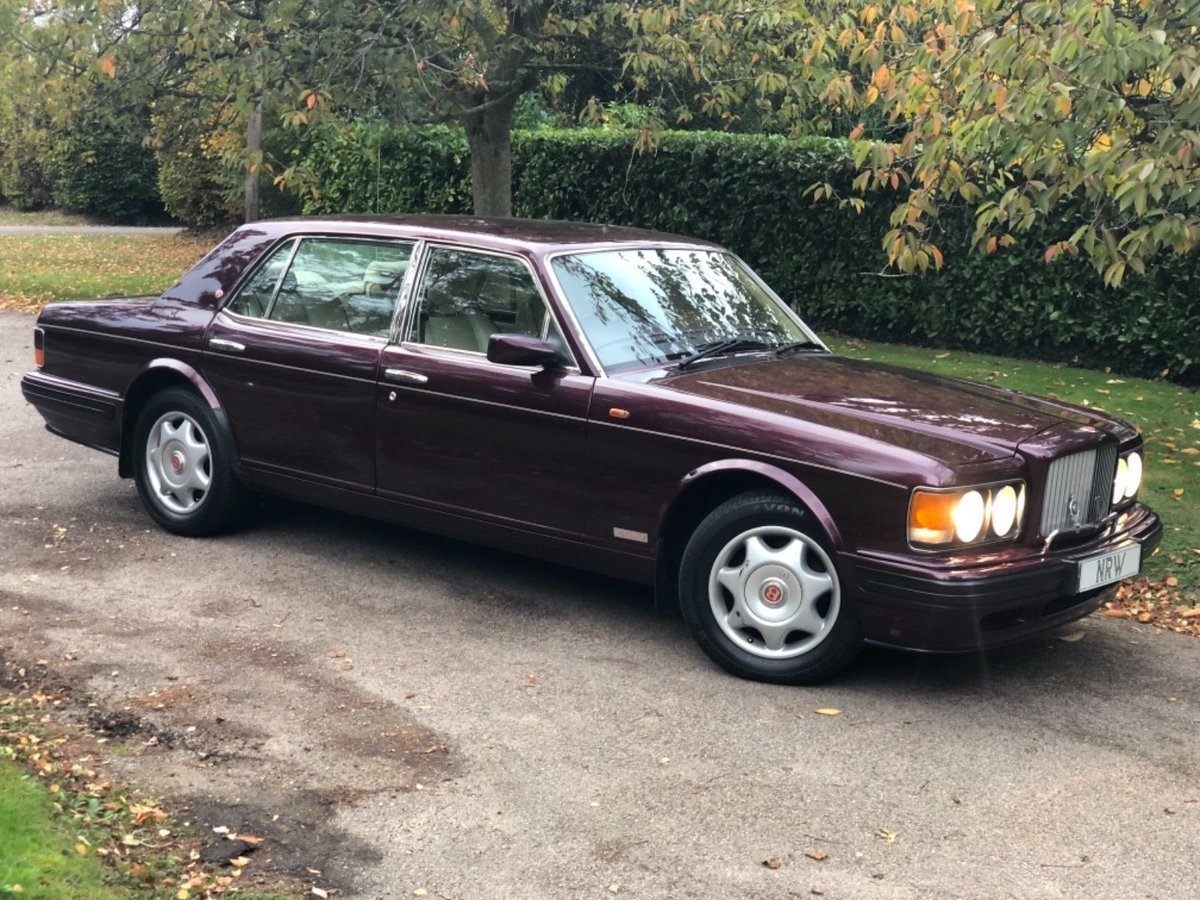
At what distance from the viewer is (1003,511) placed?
520 centimetres

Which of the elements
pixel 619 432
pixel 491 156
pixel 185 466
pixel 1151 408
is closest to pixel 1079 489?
pixel 619 432

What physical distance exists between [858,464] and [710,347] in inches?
51.6

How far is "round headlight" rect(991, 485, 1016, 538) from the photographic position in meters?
5.17

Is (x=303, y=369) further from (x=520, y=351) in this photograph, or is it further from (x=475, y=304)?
(x=520, y=351)

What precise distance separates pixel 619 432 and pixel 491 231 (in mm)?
1388

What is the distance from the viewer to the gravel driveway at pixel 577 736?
4.07m

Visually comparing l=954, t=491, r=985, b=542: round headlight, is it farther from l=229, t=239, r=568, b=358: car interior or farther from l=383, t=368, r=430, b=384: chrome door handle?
l=383, t=368, r=430, b=384: chrome door handle

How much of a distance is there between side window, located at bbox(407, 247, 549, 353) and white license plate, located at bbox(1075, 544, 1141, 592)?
2.37m

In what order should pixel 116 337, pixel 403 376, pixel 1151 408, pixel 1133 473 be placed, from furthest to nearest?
pixel 1151 408
pixel 116 337
pixel 403 376
pixel 1133 473

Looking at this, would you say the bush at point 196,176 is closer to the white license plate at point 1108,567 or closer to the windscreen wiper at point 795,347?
the windscreen wiper at point 795,347

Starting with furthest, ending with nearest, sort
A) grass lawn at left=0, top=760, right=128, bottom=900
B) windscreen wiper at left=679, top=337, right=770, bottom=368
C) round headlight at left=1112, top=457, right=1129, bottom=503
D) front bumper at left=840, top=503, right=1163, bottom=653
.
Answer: windscreen wiper at left=679, top=337, right=770, bottom=368, round headlight at left=1112, top=457, right=1129, bottom=503, front bumper at left=840, top=503, right=1163, bottom=653, grass lawn at left=0, top=760, right=128, bottom=900

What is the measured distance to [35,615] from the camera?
6.04 metres

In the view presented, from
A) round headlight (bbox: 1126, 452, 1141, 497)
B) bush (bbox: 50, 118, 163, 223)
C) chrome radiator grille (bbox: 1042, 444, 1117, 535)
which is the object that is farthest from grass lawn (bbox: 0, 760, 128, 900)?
bush (bbox: 50, 118, 163, 223)


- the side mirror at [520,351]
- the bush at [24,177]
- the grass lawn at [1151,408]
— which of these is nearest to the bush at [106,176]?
the bush at [24,177]
